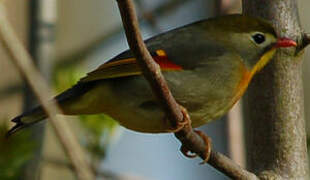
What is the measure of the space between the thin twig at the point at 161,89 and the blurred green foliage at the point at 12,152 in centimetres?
48

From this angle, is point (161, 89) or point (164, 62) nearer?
point (161, 89)

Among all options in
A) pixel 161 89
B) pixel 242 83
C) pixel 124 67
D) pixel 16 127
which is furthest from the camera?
pixel 242 83

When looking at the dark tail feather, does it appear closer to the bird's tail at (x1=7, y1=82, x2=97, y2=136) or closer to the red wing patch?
the bird's tail at (x1=7, y1=82, x2=97, y2=136)

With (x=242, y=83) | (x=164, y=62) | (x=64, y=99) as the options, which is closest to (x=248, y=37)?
(x=242, y=83)

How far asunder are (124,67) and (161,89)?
50 centimetres

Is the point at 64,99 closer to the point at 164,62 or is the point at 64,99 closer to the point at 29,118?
the point at 29,118

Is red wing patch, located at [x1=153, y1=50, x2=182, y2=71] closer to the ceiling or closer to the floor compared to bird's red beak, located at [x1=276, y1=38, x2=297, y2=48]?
closer to the ceiling

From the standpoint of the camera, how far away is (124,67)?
2.43 metres

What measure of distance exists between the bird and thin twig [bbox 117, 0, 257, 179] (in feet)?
0.31

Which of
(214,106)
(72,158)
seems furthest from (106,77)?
(72,158)

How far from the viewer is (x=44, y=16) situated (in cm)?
322

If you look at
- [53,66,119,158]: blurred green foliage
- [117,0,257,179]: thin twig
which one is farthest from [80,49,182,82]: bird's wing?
[53,66,119,158]: blurred green foliage

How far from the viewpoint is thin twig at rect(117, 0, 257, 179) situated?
1685 millimetres

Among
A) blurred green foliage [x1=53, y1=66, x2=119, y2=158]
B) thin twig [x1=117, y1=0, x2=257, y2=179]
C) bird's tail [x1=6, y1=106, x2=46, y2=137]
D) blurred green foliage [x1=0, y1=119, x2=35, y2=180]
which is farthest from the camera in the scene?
blurred green foliage [x1=53, y1=66, x2=119, y2=158]
